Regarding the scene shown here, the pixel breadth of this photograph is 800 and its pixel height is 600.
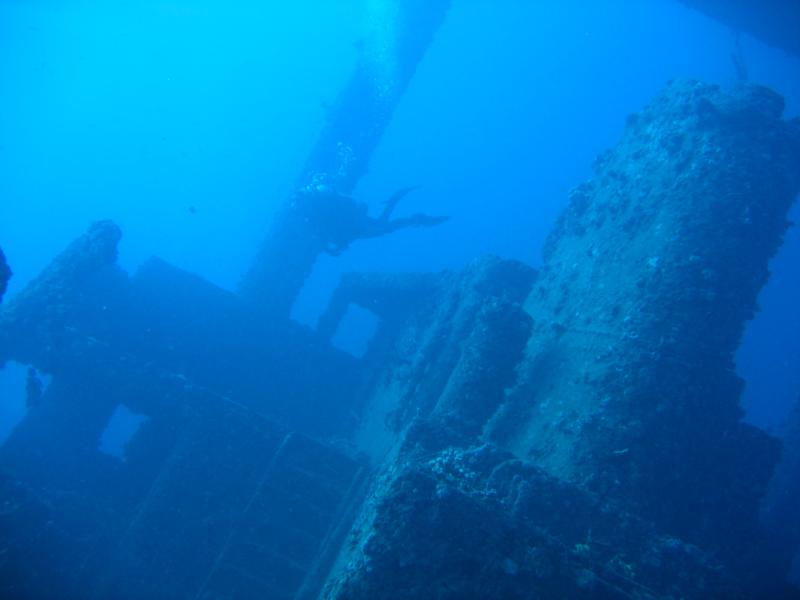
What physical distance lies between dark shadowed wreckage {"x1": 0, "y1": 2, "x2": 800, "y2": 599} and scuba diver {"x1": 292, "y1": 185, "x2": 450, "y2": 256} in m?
1.75

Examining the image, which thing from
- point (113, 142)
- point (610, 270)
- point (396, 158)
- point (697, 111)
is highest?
point (396, 158)

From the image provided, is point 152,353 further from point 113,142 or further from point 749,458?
point 113,142

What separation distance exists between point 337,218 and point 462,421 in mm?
7863

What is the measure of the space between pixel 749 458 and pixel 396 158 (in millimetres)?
152081

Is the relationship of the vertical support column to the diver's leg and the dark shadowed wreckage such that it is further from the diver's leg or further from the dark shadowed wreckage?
the dark shadowed wreckage

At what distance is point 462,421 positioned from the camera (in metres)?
4.96

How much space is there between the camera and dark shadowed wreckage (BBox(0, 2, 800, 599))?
333 centimetres

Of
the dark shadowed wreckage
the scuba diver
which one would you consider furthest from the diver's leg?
the dark shadowed wreckage

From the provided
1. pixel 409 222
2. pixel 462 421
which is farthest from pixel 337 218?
pixel 462 421

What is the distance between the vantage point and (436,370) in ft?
24.5

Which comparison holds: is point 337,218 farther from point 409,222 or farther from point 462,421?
point 462,421

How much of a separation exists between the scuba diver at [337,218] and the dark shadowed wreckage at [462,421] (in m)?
1.75

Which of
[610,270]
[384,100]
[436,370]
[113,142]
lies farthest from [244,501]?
[113,142]

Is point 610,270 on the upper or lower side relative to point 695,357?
upper
